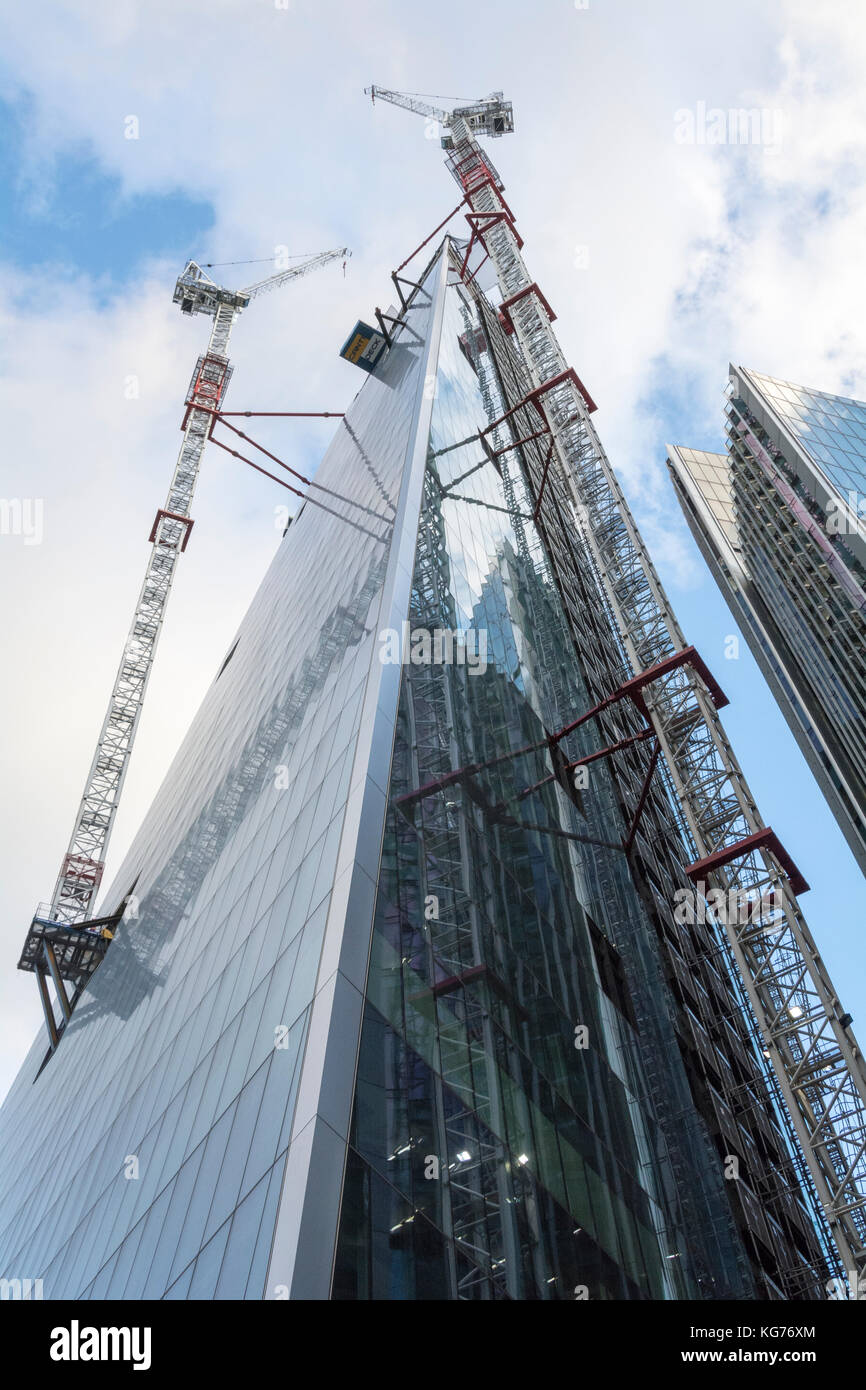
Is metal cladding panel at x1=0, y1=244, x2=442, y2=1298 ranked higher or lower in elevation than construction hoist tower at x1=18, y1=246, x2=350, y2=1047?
lower

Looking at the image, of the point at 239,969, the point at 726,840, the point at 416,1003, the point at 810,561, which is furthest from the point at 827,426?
the point at 416,1003

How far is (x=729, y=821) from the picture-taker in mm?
37875

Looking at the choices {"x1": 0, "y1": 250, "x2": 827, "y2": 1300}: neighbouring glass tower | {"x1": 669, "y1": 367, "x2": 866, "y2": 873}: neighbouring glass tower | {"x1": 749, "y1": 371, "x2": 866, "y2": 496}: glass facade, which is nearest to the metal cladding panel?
{"x1": 0, "y1": 250, "x2": 827, "y2": 1300}: neighbouring glass tower

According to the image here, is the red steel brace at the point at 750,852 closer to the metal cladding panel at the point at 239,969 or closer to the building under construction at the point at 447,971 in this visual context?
the building under construction at the point at 447,971

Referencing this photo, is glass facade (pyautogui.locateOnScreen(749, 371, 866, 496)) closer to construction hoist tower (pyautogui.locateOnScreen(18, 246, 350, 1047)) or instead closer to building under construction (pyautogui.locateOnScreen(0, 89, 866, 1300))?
building under construction (pyautogui.locateOnScreen(0, 89, 866, 1300))

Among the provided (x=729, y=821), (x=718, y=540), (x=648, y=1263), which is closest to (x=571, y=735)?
(x=729, y=821)

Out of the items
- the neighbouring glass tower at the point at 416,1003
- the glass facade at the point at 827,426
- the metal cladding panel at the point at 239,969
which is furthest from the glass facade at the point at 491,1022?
the glass facade at the point at 827,426

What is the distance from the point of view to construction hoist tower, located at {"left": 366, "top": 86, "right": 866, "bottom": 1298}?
30.5 metres

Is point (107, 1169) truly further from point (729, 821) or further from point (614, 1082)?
point (729, 821)

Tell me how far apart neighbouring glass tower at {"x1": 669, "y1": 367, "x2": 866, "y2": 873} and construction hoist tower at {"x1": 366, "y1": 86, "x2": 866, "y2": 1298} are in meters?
30.5

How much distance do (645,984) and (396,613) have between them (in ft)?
47.7

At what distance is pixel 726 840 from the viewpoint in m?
39.0

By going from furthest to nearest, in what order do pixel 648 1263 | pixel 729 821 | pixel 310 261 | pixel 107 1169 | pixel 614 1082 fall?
pixel 310 261, pixel 729 821, pixel 107 1169, pixel 614 1082, pixel 648 1263
